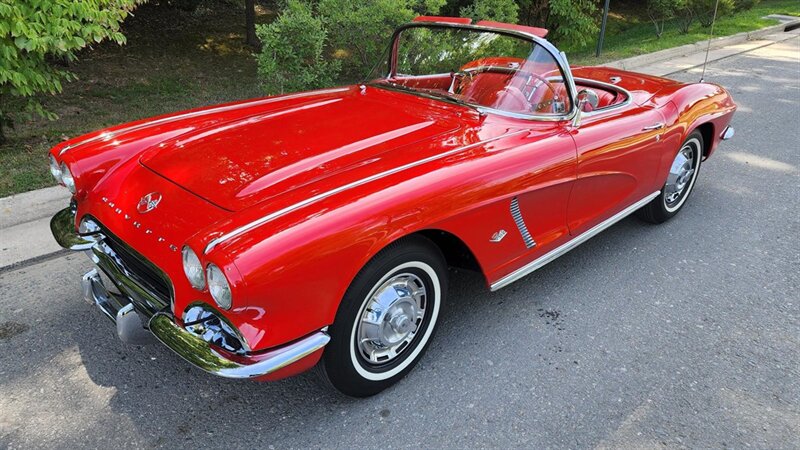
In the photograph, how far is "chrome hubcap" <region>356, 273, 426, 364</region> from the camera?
2295mm

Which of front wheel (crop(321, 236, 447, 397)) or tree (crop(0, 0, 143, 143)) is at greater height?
tree (crop(0, 0, 143, 143))

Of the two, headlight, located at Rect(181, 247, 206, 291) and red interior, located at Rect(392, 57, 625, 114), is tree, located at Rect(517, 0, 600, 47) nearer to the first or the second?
red interior, located at Rect(392, 57, 625, 114)

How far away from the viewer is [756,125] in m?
6.31

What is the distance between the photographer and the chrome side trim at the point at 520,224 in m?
2.61

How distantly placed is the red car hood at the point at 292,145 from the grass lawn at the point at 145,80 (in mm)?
2269

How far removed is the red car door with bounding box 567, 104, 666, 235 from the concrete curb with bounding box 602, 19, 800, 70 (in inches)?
253

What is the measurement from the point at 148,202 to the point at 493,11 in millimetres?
6773

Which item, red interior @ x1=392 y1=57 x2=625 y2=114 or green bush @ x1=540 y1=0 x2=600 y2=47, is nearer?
A: red interior @ x1=392 y1=57 x2=625 y2=114

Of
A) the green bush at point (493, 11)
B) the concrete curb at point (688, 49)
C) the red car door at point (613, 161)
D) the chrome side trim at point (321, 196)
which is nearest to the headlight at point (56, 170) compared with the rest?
the chrome side trim at point (321, 196)

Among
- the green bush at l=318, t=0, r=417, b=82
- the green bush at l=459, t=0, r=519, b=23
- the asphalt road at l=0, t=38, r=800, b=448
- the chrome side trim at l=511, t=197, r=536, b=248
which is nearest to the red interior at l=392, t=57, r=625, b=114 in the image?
the chrome side trim at l=511, t=197, r=536, b=248

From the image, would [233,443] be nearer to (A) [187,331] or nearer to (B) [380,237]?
(A) [187,331]

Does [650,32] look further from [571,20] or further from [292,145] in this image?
[292,145]

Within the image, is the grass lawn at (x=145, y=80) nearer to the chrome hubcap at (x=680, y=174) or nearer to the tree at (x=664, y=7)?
the chrome hubcap at (x=680, y=174)

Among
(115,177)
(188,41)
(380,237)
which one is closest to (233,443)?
(380,237)
